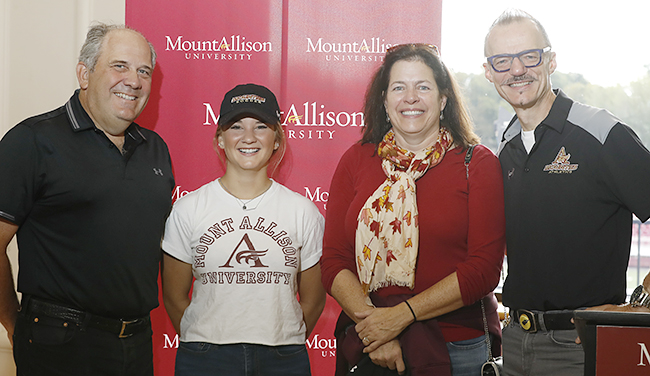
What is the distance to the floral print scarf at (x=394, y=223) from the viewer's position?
199 cm

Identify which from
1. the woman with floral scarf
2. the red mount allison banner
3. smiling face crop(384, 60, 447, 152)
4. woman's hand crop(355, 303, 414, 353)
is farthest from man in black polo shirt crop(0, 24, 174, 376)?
smiling face crop(384, 60, 447, 152)

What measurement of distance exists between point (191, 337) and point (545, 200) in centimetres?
143

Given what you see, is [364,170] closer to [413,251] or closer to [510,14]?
[413,251]

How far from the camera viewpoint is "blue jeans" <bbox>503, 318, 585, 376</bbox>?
1.93 meters

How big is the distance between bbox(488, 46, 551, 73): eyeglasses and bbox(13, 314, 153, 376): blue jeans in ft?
6.13

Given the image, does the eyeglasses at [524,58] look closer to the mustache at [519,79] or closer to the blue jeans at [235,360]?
the mustache at [519,79]

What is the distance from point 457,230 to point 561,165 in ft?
1.48

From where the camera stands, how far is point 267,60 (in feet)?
9.49

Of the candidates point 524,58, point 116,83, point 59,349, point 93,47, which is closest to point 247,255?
point 59,349

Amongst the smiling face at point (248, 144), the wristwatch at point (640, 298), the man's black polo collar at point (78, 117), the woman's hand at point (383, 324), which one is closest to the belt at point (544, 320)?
the wristwatch at point (640, 298)

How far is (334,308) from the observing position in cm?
293

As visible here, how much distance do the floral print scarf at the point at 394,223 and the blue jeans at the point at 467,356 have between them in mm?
285

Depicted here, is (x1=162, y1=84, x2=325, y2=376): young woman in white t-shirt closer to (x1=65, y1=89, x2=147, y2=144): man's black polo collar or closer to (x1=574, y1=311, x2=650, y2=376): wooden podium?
(x1=65, y1=89, x2=147, y2=144): man's black polo collar

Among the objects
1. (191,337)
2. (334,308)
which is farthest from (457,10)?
(191,337)
